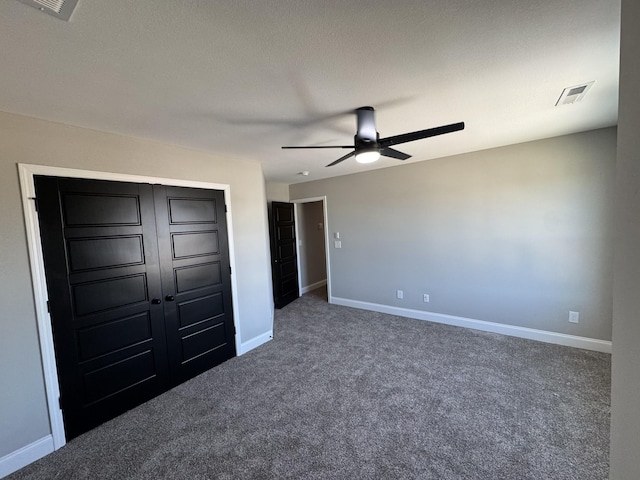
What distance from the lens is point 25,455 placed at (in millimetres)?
1888

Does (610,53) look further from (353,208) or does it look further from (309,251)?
(309,251)

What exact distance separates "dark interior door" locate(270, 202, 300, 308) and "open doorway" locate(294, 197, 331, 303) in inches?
9.9

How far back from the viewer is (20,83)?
150cm

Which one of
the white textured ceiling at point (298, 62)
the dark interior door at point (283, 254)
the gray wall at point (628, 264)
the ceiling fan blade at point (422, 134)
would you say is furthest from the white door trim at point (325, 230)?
the gray wall at point (628, 264)

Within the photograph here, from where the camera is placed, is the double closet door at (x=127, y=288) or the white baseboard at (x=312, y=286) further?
the white baseboard at (x=312, y=286)

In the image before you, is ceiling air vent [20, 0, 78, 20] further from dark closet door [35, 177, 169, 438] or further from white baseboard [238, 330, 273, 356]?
white baseboard [238, 330, 273, 356]

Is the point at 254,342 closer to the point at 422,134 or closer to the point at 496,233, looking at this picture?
the point at 422,134

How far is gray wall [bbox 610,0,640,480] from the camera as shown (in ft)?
2.40

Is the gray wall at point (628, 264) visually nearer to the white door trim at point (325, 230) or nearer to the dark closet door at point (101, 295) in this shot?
the dark closet door at point (101, 295)

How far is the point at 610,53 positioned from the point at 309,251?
534 cm

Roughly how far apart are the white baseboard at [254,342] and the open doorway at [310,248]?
7.00 feet

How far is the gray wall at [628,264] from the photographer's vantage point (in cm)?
73

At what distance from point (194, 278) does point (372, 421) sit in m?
2.22

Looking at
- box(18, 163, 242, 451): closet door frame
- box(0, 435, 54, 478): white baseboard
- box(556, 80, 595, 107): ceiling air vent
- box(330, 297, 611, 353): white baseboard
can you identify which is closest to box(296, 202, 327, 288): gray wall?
box(330, 297, 611, 353): white baseboard
